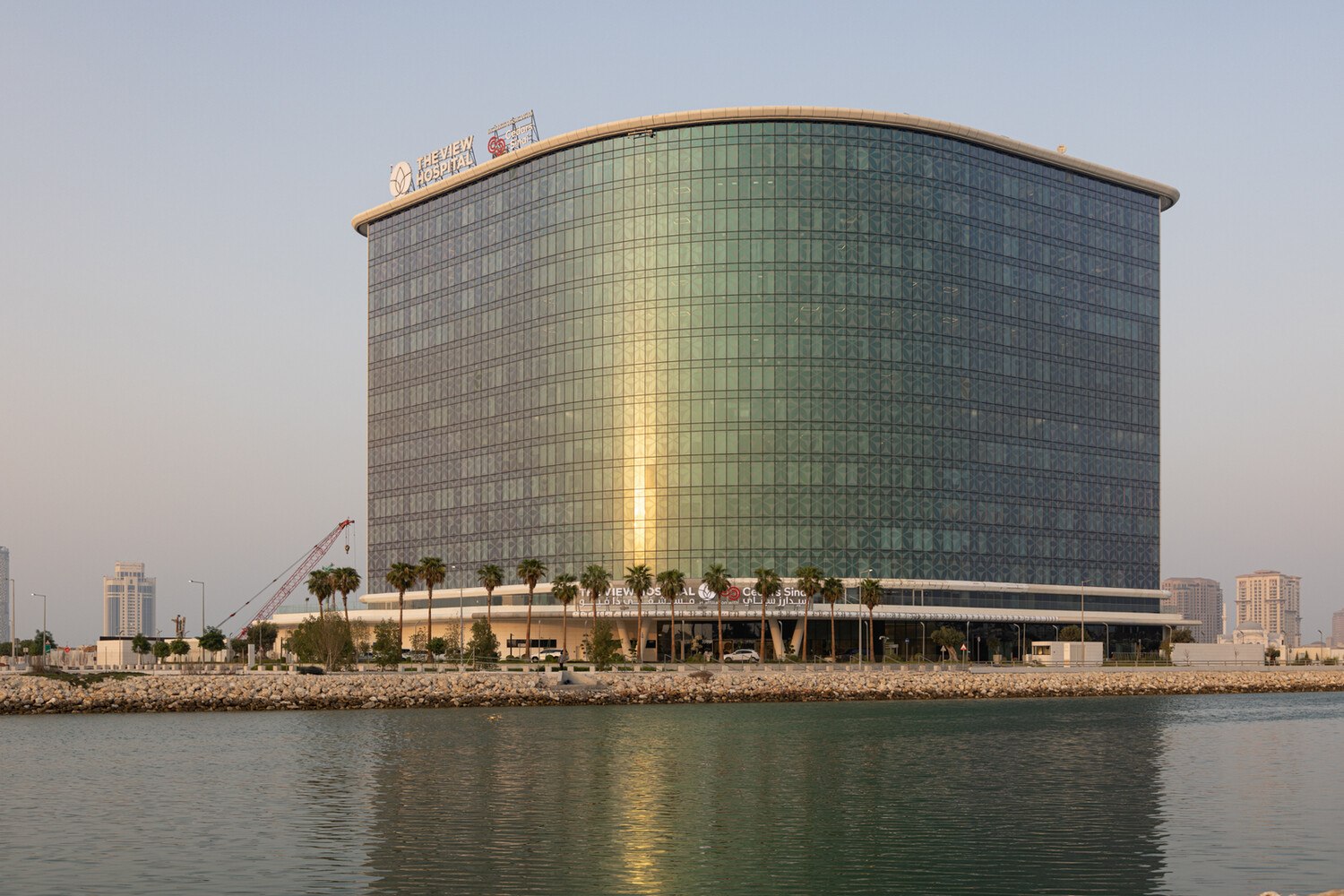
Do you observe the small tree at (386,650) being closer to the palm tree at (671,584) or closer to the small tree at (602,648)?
the small tree at (602,648)

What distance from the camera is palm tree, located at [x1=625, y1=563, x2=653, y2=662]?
16912 cm

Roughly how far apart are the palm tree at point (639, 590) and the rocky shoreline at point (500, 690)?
110 ft

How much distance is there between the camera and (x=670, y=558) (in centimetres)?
19300

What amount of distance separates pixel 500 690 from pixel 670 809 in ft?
220

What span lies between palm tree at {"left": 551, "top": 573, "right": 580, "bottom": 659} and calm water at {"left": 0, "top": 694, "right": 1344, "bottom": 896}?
82.3 meters

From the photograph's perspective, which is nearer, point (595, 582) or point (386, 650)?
point (386, 650)

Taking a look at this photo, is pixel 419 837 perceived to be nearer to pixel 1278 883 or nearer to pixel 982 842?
pixel 982 842

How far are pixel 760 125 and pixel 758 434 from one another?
139ft

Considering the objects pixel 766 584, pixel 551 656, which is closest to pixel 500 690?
pixel 551 656

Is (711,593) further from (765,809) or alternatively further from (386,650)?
(765,809)

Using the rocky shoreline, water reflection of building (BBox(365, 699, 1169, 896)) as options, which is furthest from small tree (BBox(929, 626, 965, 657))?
water reflection of building (BBox(365, 699, 1169, 896))

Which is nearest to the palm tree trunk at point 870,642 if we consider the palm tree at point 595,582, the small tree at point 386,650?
the palm tree at point 595,582

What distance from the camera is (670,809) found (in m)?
47.9

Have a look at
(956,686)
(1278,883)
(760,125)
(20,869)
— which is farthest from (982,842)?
(760,125)
